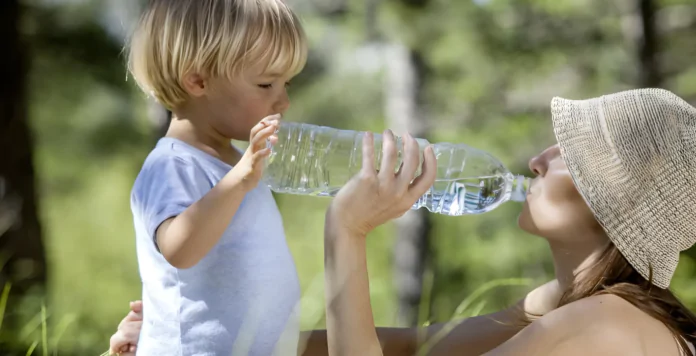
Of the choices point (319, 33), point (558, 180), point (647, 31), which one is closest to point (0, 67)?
point (319, 33)

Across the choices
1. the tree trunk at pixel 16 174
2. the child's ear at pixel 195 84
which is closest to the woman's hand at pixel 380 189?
the child's ear at pixel 195 84

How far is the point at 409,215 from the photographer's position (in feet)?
17.7

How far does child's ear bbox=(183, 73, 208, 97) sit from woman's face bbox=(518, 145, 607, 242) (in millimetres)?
736

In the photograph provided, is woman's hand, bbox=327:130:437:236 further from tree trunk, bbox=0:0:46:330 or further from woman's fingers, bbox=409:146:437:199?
tree trunk, bbox=0:0:46:330

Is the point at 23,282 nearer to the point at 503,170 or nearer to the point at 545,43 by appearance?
the point at 503,170

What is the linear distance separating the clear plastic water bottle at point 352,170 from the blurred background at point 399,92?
2226 mm

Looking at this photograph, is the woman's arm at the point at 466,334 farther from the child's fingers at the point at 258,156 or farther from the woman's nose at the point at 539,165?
the child's fingers at the point at 258,156

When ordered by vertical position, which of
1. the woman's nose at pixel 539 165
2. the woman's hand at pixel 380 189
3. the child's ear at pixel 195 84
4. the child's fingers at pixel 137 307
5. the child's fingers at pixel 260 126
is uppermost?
the child's ear at pixel 195 84

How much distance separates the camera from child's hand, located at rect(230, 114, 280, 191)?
1.37 meters

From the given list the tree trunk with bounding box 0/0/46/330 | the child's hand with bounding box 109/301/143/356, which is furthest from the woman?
the tree trunk with bounding box 0/0/46/330

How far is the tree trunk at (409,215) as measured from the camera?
5297 mm

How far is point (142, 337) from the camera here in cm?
159

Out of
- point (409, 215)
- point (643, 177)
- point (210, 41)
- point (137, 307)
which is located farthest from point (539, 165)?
point (409, 215)

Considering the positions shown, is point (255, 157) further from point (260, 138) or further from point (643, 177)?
point (643, 177)
